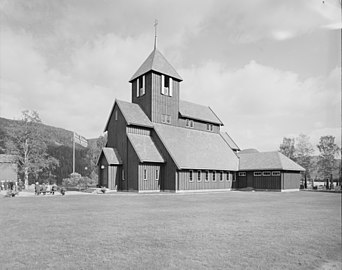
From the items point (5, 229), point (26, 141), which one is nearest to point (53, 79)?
point (5, 229)

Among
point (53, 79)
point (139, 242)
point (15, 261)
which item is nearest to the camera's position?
point (53, 79)

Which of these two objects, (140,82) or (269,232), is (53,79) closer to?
(269,232)

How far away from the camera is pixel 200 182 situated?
1403 inches

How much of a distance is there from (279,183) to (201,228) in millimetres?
31475

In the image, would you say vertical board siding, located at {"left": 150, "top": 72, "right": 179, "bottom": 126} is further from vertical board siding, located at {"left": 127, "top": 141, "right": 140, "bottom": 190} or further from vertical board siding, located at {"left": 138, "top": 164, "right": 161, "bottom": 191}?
vertical board siding, located at {"left": 138, "top": 164, "right": 161, "bottom": 191}

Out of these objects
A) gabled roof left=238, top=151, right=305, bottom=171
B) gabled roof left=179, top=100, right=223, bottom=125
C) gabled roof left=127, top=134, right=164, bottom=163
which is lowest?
gabled roof left=238, top=151, right=305, bottom=171

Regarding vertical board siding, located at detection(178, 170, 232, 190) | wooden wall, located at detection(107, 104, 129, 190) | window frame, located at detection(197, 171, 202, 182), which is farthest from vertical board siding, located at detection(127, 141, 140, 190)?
window frame, located at detection(197, 171, 202, 182)

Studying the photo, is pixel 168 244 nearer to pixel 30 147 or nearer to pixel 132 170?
pixel 132 170

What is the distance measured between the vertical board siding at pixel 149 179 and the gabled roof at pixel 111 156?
10.2 ft

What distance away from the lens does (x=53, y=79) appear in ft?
15.4

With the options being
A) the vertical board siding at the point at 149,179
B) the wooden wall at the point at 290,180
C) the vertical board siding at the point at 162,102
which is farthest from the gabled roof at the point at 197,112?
the wooden wall at the point at 290,180

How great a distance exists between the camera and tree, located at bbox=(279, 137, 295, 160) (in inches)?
2225

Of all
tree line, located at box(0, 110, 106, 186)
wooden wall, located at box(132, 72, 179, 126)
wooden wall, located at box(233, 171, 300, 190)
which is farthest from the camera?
tree line, located at box(0, 110, 106, 186)

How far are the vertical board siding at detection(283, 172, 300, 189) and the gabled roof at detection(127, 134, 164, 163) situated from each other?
16912 mm
